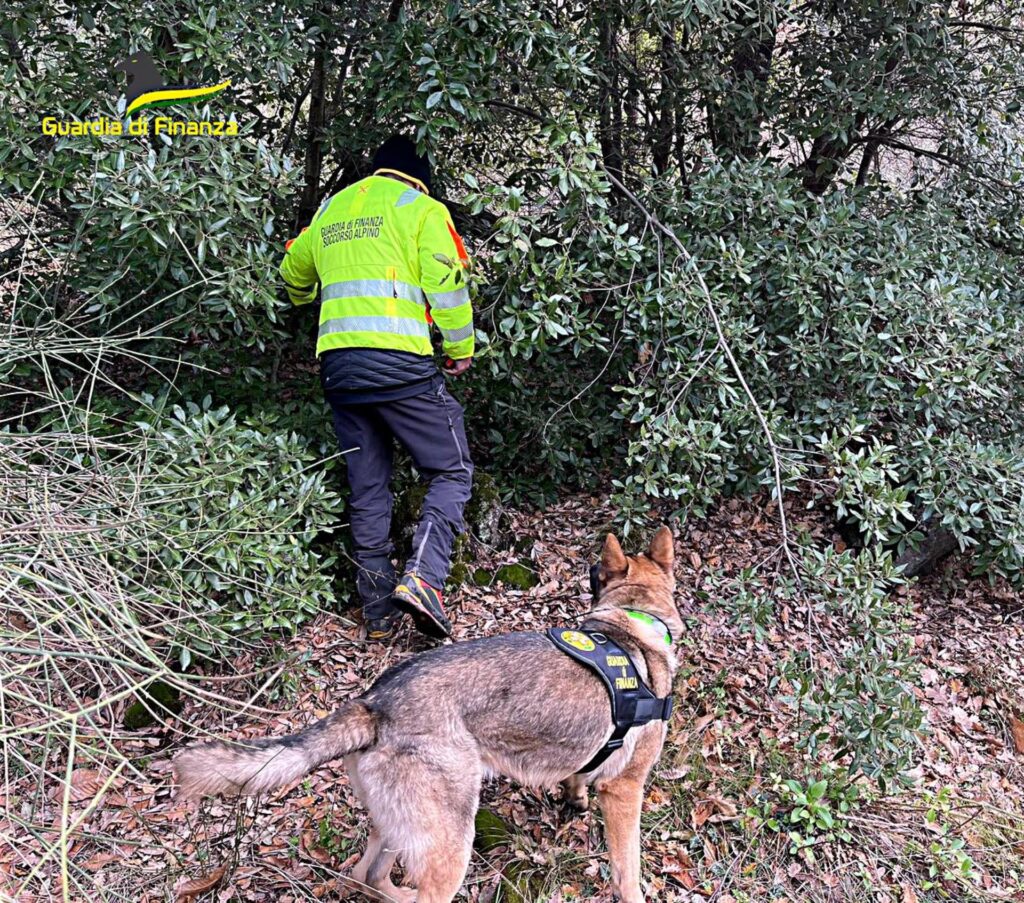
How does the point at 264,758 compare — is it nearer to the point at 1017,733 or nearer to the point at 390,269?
the point at 390,269

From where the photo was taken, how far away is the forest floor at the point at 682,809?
3639mm

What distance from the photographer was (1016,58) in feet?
19.6

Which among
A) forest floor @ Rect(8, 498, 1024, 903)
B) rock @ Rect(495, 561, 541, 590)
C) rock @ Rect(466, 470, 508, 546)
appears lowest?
forest floor @ Rect(8, 498, 1024, 903)

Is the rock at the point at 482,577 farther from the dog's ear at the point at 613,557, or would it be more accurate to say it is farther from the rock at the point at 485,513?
the dog's ear at the point at 613,557

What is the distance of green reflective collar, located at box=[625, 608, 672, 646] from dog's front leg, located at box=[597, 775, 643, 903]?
0.70 meters

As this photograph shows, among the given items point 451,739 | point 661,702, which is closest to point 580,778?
point 661,702

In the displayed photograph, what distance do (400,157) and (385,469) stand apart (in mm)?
1973

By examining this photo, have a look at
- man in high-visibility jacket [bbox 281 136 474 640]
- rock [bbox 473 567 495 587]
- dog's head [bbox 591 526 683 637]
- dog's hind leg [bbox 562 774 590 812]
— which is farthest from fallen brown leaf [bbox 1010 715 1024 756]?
man in high-visibility jacket [bbox 281 136 474 640]

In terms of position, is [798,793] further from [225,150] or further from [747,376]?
[225,150]

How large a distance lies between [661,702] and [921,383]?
3090 millimetres

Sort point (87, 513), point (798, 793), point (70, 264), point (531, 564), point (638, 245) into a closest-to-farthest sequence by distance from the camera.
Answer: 1. point (87, 513)
2. point (798, 793)
3. point (70, 264)
4. point (638, 245)
5. point (531, 564)

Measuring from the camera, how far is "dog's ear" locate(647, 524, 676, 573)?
13.8 ft

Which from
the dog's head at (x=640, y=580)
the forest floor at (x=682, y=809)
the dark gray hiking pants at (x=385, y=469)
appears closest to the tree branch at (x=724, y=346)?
the forest floor at (x=682, y=809)

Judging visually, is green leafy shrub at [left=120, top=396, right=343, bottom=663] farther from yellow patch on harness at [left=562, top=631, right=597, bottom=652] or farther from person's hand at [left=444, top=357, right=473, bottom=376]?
yellow patch on harness at [left=562, top=631, right=597, bottom=652]
